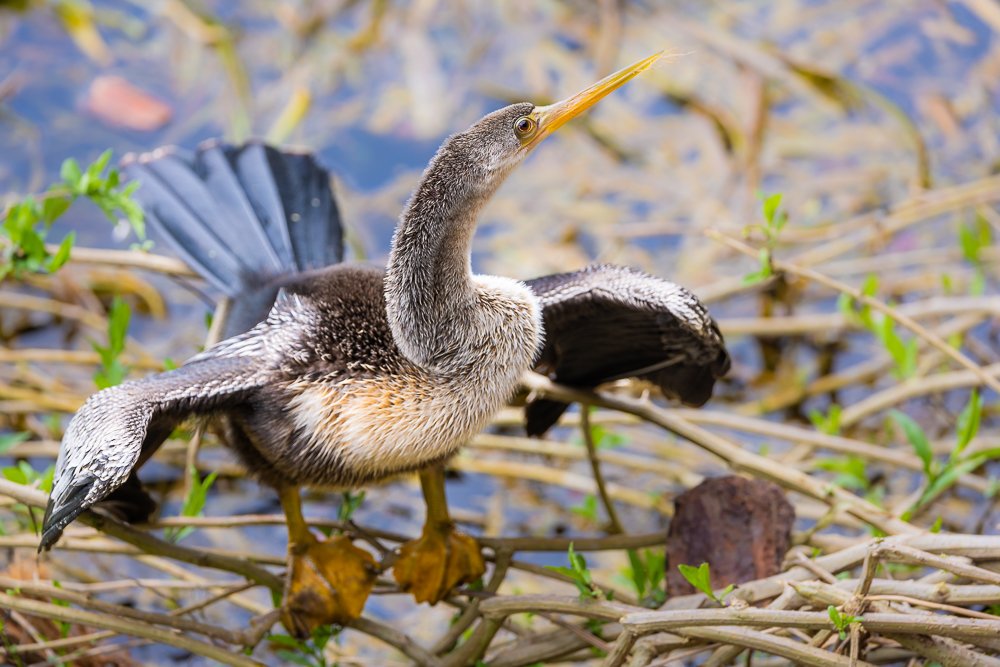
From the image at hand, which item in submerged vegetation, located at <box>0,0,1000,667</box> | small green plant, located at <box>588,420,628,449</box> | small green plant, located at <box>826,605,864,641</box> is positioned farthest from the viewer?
small green plant, located at <box>588,420,628,449</box>

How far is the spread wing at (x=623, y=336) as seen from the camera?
237 cm

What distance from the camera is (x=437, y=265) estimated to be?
210cm

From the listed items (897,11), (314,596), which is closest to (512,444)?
(314,596)

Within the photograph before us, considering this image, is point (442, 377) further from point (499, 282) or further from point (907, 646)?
point (907, 646)

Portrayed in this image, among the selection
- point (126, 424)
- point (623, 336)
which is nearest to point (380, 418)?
point (126, 424)

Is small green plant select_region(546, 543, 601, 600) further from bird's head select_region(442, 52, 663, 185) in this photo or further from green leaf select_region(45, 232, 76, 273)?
green leaf select_region(45, 232, 76, 273)

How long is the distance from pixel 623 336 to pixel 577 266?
1.71m

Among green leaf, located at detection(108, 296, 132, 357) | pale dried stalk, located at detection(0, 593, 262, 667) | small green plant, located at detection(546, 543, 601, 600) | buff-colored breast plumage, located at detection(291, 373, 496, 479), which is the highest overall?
green leaf, located at detection(108, 296, 132, 357)

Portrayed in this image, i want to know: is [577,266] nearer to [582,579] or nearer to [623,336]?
[623,336]

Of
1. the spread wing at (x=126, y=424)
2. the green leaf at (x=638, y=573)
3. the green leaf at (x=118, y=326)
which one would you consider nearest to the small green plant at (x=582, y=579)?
the green leaf at (x=638, y=573)

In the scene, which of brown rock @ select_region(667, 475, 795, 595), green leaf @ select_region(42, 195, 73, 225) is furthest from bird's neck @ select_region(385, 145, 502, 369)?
green leaf @ select_region(42, 195, 73, 225)

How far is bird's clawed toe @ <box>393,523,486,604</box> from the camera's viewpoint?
245cm

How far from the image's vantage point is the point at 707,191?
4684 millimetres

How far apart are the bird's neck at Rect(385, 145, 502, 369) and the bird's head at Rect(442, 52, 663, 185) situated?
0.01 metres
